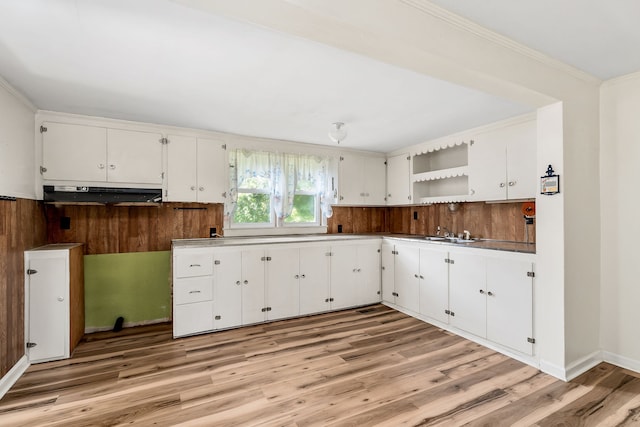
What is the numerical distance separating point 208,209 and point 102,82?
192 cm

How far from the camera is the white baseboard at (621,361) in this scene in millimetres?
2490

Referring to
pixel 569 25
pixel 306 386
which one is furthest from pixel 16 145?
pixel 569 25

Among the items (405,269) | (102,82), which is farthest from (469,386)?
→ (102,82)

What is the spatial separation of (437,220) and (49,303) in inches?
178

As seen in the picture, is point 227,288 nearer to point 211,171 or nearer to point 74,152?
point 211,171

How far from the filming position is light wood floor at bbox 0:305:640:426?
78.4 inches

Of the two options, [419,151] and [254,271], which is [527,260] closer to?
[419,151]

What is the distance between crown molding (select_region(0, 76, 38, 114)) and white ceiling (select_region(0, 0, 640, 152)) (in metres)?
0.05

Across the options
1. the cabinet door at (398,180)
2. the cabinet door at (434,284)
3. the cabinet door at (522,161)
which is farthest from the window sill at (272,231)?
the cabinet door at (522,161)

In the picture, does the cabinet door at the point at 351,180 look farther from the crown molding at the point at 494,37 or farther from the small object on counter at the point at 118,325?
the small object on counter at the point at 118,325

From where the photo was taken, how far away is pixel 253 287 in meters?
3.61

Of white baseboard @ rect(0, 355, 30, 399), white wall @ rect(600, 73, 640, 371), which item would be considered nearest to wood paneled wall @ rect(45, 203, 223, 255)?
white baseboard @ rect(0, 355, 30, 399)

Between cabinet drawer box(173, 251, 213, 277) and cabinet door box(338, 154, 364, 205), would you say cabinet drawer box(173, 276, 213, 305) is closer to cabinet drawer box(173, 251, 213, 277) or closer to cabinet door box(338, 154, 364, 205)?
cabinet drawer box(173, 251, 213, 277)

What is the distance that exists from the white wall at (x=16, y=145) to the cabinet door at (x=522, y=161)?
14.7 ft
